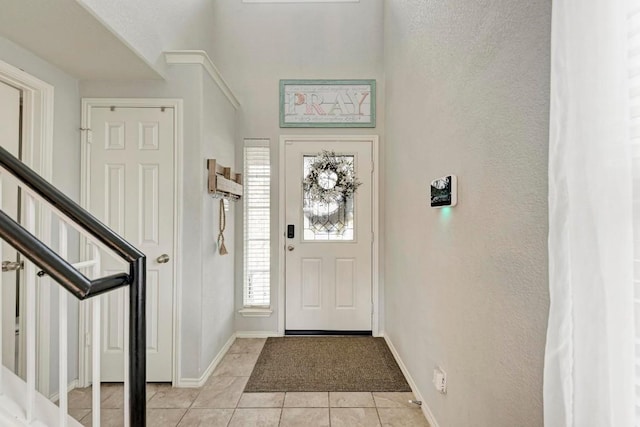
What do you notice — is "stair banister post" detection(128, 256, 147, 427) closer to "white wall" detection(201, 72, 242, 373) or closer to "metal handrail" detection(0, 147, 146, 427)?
"metal handrail" detection(0, 147, 146, 427)

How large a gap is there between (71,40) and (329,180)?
2.28 meters

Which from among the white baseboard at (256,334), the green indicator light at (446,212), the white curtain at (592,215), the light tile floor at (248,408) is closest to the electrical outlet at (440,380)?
the light tile floor at (248,408)

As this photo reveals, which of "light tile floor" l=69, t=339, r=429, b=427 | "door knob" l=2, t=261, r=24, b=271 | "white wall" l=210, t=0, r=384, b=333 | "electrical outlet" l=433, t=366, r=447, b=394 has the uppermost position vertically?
"white wall" l=210, t=0, r=384, b=333

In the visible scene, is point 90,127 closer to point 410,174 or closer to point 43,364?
point 43,364

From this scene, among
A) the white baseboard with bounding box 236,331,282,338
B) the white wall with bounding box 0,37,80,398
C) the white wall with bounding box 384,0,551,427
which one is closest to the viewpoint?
the white wall with bounding box 384,0,551,427

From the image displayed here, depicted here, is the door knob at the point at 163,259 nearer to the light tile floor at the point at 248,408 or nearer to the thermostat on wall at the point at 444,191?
the light tile floor at the point at 248,408

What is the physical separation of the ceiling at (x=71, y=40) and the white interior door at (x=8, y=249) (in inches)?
12.8

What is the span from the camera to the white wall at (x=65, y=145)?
2.12 metres

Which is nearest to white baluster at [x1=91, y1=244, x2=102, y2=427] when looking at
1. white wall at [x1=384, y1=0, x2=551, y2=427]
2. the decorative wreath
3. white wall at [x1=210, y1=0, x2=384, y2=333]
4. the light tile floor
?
the light tile floor

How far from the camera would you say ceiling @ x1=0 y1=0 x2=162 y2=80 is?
1.57 meters

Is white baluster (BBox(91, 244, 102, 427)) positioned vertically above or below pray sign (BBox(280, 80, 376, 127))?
below

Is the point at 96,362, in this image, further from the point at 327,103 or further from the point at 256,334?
the point at 327,103

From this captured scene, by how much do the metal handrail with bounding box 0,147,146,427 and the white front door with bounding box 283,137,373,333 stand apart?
2291 millimetres

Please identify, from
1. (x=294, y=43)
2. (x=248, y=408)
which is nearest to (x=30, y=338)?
(x=248, y=408)
